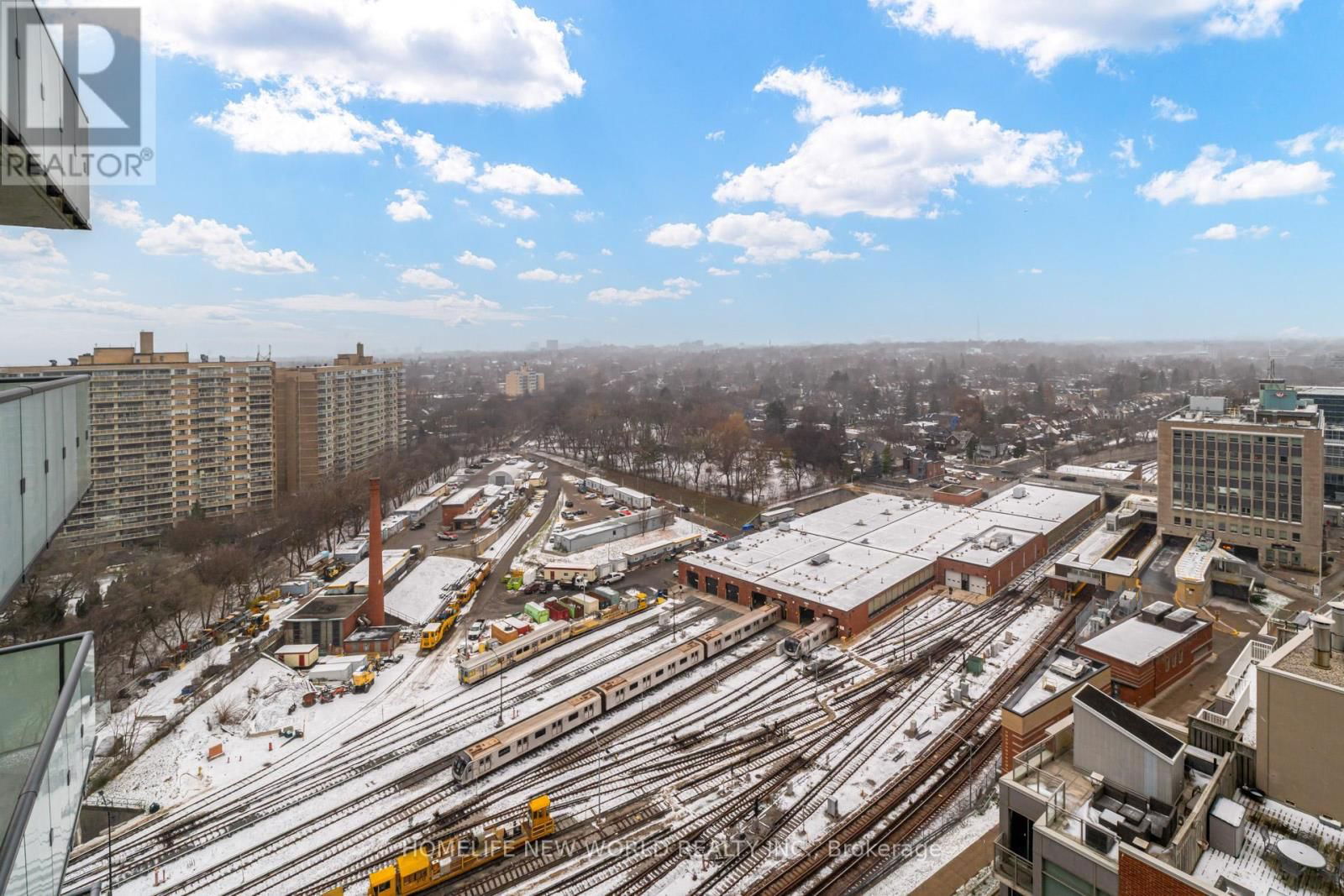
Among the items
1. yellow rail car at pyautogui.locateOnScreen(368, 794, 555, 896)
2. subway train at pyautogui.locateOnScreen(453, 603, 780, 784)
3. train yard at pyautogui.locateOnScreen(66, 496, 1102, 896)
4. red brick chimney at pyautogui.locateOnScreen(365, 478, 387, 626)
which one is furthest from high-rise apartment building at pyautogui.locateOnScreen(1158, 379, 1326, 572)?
red brick chimney at pyautogui.locateOnScreen(365, 478, 387, 626)

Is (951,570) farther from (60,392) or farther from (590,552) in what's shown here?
(60,392)

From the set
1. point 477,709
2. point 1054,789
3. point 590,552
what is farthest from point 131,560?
point 1054,789

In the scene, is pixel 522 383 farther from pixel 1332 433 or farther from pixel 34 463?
pixel 34 463

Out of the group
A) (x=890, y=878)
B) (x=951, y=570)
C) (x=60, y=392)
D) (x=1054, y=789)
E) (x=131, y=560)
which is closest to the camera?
(x=60, y=392)

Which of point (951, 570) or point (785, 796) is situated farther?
point (951, 570)

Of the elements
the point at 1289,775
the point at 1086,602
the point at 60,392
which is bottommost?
the point at 1086,602

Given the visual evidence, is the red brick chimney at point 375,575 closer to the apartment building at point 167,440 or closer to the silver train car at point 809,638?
the silver train car at point 809,638

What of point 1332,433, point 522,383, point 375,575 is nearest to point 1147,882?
point 375,575
